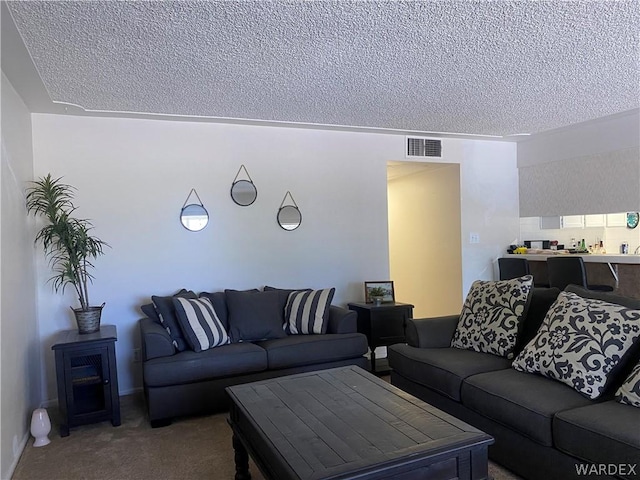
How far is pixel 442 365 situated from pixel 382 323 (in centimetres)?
146

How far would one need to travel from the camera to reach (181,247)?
4121mm

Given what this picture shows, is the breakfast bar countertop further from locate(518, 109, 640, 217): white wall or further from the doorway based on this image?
the doorway

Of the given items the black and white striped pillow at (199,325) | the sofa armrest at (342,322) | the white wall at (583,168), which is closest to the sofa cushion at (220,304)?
the black and white striped pillow at (199,325)

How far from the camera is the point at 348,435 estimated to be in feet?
5.98

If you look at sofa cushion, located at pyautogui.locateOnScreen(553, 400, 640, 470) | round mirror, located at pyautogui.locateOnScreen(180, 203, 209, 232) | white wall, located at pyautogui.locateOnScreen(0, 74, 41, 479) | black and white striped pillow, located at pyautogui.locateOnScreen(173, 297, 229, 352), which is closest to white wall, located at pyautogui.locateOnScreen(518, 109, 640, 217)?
sofa cushion, located at pyautogui.locateOnScreen(553, 400, 640, 470)

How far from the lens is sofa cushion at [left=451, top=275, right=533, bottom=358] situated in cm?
288

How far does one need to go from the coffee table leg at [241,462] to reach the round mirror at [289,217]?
246cm

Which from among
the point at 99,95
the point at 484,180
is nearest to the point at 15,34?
the point at 99,95

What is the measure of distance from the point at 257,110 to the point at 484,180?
302 cm

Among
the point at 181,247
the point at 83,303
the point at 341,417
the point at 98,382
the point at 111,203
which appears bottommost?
the point at 98,382

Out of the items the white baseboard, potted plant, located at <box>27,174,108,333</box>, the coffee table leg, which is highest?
potted plant, located at <box>27,174,108,333</box>

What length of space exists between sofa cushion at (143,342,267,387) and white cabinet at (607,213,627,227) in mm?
4480

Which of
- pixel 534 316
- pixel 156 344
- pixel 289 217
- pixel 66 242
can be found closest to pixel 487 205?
pixel 289 217

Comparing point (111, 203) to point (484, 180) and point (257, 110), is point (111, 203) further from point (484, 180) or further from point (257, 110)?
point (484, 180)
